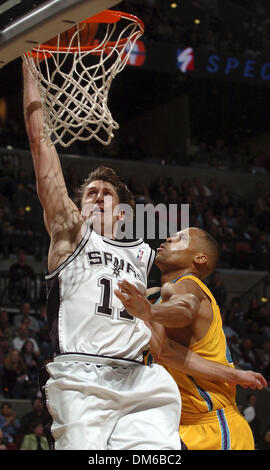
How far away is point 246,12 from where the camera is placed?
60.0 ft

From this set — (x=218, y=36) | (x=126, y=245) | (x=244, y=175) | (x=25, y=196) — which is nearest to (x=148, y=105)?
(x=218, y=36)

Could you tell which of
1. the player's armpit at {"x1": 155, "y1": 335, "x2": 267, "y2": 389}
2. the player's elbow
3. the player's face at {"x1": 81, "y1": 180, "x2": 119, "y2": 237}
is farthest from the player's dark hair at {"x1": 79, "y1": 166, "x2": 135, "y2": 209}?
the player's armpit at {"x1": 155, "y1": 335, "x2": 267, "y2": 389}

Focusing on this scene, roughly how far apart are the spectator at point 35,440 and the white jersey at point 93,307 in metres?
5.09

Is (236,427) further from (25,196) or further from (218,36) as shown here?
(218,36)

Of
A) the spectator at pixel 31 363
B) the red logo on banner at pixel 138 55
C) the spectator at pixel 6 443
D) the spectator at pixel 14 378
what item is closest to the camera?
the spectator at pixel 6 443

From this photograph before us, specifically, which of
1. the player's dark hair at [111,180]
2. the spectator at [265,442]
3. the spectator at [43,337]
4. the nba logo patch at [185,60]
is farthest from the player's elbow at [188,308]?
the nba logo patch at [185,60]

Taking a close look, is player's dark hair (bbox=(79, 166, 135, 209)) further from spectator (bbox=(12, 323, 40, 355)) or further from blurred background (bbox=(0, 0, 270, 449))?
spectator (bbox=(12, 323, 40, 355))

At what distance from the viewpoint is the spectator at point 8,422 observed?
8.60 meters

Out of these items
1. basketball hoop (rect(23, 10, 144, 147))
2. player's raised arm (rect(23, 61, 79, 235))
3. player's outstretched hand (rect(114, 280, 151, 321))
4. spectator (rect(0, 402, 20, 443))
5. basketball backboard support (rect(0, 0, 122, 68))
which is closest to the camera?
basketball backboard support (rect(0, 0, 122, 68))

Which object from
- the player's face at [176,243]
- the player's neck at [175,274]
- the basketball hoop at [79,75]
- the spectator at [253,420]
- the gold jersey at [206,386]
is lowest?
the spectator at [253,420]

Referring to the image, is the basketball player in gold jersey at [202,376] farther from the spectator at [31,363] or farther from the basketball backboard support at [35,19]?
the spectator at [31,363]

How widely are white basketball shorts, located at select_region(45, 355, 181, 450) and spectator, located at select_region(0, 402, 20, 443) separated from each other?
531 centimetres

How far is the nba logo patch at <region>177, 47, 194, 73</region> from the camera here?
15586 mm
